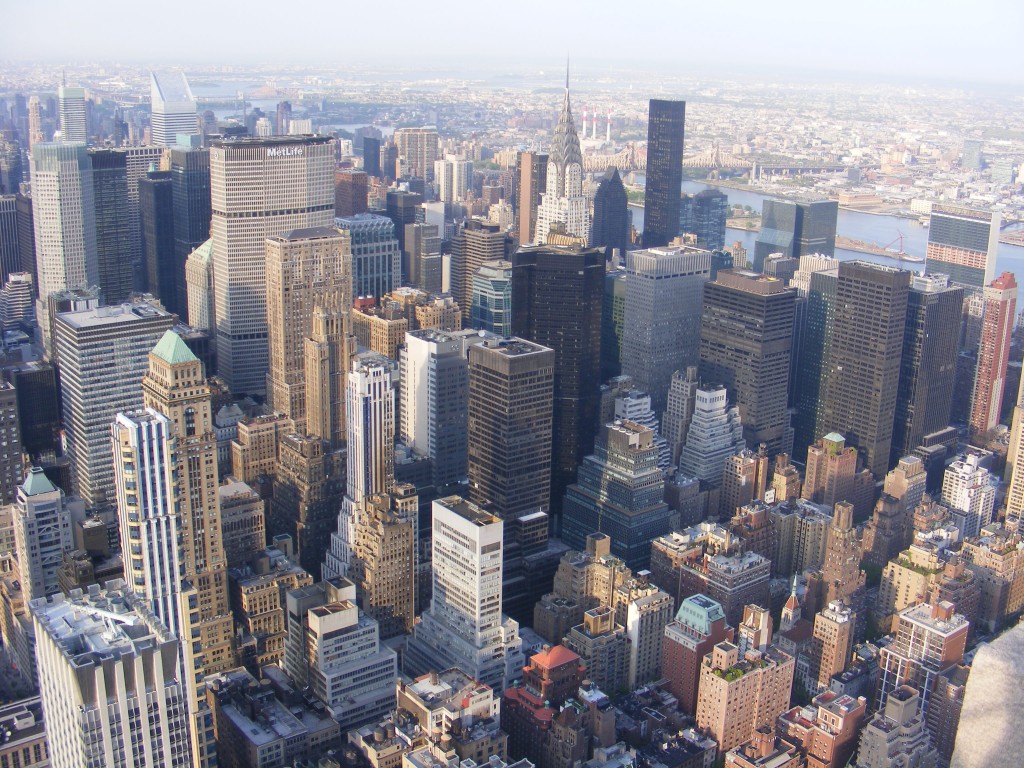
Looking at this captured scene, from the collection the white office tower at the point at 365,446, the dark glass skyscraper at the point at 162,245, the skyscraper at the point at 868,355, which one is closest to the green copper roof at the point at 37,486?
the white office tower at the point at 365,446

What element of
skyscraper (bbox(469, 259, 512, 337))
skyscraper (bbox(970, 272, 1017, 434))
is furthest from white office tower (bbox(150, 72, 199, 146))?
skyscraper (bbox(970, 272, 1017, 434))

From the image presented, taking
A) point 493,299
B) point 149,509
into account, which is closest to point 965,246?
point 493,299

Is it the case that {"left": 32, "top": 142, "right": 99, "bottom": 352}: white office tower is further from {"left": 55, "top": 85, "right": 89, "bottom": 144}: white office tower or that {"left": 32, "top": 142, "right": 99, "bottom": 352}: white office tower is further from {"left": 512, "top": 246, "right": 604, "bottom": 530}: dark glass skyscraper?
{"left": 512, "top": 246, "right": 604, "bottom": 530}: dark glass skyscraper

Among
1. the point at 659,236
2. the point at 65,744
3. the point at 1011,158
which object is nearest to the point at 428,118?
the point at 659,236

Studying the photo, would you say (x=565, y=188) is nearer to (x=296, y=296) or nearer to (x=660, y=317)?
(x=660, y=317)

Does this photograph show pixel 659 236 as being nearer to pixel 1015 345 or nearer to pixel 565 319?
pixel 1015 345

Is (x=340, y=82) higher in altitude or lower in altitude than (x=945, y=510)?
higher

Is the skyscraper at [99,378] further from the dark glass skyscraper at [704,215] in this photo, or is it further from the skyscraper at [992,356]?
the dark glass skyscraper at [704,215]
